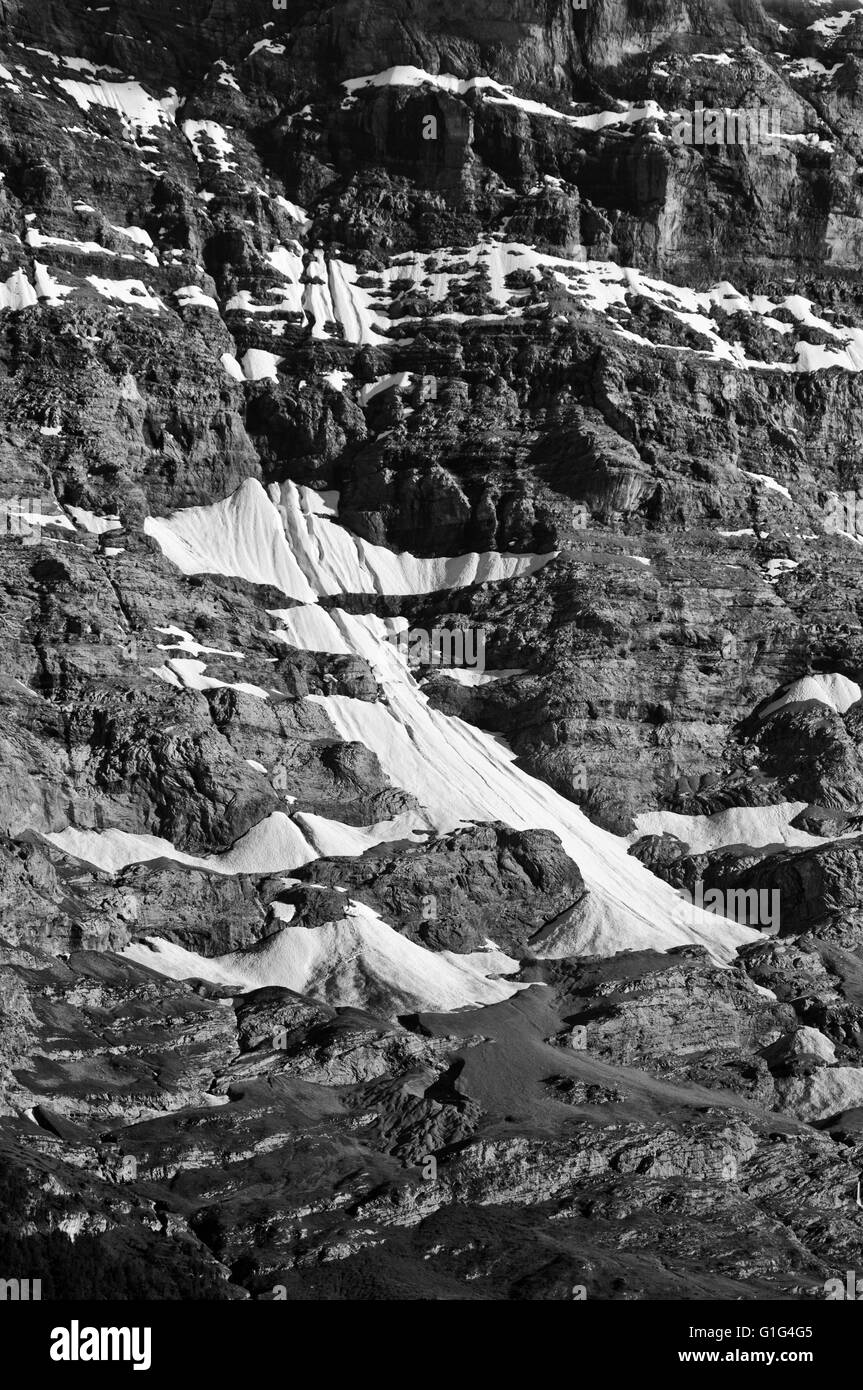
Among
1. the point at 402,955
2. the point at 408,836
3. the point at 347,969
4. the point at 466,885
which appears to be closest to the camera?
the point at 347,969

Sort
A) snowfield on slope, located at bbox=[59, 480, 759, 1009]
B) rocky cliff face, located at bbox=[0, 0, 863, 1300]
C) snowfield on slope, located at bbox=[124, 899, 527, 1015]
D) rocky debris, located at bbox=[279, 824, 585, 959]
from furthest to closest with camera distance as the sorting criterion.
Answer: rocky debris, located at bbox=[279, 824, 585, 959], snowfield on slope, located at bbox=[59, 480, 759, 1009], snowfield on slope, located at bbox=[124, 899, 527, 1015], rocky cliff face, located at bbox=[0, 0, 863, 1300]

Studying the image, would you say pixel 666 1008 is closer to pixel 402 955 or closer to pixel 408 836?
pixel 402 955

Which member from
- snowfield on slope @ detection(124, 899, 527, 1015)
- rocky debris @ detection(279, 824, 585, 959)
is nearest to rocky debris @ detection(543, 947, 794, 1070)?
snowfield on slope @ detection(124, 899, 527, 1015)

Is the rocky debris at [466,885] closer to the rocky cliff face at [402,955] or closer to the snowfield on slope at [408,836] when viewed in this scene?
the rocky cliff face at [402,955]

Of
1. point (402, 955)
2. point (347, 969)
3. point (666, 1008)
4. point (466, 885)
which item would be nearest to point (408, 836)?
point (466, 885)

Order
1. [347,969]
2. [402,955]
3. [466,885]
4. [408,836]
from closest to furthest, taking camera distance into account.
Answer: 1. [347,969]
2. [402,955]
3. [466,885]
4. [408,836]

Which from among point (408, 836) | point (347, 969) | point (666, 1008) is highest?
point (408, 836)

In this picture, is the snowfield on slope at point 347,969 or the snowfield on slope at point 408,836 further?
the snowfield on slope at point 408,836

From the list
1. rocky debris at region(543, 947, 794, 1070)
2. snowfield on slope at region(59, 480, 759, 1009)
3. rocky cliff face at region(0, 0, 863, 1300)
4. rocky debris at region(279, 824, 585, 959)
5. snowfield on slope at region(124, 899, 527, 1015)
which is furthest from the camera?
rocky debris at region(279, 824, 585, 959)

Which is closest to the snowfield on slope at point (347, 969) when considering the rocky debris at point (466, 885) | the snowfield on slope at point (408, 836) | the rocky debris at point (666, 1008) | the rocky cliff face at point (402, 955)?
the snowfield on slope at point (408, 836)

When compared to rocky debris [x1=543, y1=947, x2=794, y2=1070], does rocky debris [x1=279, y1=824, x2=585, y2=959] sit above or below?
Result: above

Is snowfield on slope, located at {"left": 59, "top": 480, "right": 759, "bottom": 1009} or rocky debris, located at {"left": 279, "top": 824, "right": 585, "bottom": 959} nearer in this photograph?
snowfield on slope, located at {"left": 59, "top": 480, "right": 759, "bottom": 1009}

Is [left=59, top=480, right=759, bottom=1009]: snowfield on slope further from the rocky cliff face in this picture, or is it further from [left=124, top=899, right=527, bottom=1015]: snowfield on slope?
the rocky cliff face

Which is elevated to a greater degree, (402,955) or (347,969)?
(402,955)
